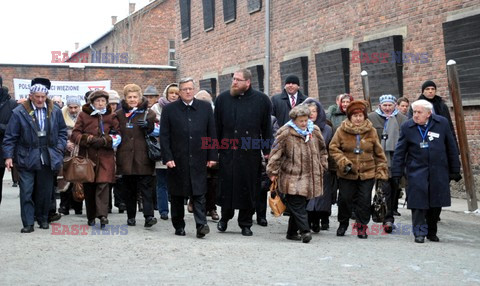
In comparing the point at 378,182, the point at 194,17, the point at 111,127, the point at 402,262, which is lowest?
the point at 402,262

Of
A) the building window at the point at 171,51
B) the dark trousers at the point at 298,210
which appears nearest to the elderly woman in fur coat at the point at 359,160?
the dark trousers at the point at 298,210

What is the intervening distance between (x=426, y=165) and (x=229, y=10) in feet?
60.1

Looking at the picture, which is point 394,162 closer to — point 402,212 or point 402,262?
point 402,262

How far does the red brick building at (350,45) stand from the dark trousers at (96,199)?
24.6 feet

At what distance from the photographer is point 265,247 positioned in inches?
360

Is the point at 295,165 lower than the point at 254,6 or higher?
lower

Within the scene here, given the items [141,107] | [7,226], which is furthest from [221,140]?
[7,226]

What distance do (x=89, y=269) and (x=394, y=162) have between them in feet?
13.8

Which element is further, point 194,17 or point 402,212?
point 194,17

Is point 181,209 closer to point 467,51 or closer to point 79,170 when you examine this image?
point 79,170

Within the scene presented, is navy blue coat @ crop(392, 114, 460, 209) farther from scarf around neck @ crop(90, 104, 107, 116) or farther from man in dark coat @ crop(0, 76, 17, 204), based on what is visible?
man in dark coat @ crop(0, 76, 17, 204)

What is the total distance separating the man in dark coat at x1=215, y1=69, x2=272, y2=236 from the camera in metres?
10.2
